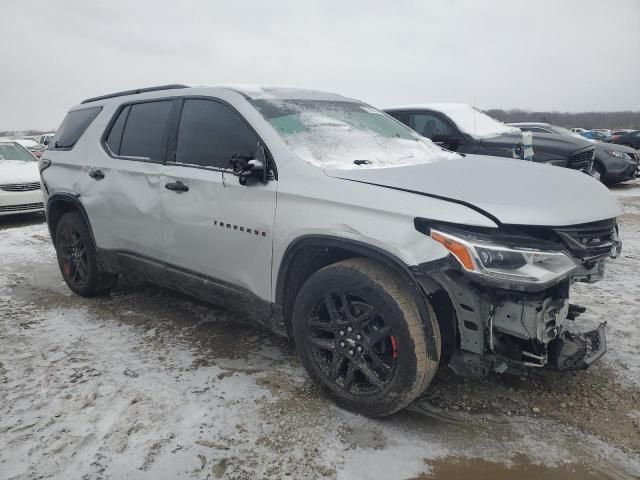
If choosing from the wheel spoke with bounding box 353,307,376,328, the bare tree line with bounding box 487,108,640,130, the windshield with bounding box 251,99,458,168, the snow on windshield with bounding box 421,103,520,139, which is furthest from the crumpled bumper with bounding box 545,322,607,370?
the bare tree line with bounding box 487,108,640,130

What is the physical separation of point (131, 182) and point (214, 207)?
1.02 metres

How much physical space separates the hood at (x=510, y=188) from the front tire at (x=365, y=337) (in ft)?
1.52

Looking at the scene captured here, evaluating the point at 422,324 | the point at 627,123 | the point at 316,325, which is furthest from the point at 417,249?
the point at 627,123

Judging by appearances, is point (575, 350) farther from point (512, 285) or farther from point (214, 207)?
point (214, 207)

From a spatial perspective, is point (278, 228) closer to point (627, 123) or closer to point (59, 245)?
point (59, 245)

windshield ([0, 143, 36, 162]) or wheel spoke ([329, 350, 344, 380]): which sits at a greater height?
windshield ([0, 143, 36, 162])

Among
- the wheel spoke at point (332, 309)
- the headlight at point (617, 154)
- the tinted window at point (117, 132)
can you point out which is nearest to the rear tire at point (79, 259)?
the tinted window at point (117, 132)

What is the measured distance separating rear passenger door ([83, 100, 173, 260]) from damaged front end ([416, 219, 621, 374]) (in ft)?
7.12

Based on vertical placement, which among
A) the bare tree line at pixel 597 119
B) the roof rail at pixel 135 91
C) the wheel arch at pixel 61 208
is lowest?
the bare tree line at pixel 597 119

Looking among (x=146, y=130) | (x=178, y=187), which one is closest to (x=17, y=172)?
(x=146, y=130)

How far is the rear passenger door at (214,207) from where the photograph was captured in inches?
112

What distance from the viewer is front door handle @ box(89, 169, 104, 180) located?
3.94m

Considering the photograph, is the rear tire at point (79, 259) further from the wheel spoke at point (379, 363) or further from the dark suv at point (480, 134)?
the dark suv at point (480, 134)

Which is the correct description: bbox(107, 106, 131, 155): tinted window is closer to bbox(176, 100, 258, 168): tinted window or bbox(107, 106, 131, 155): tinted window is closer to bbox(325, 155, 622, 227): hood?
bbox(176, 100, 258, 168): tinted window
